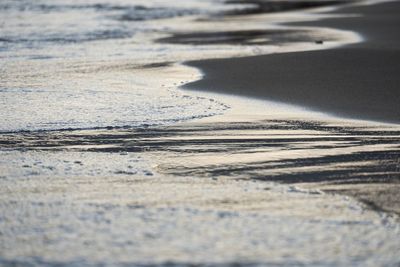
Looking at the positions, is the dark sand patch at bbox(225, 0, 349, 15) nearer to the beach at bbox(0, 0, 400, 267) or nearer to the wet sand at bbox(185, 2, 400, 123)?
the wet sand at bbox(185, 2, 400, 123)

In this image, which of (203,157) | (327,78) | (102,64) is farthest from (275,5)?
(203,157)

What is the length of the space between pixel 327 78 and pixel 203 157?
369cm

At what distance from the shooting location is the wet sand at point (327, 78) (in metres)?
7.52

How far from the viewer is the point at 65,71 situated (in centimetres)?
1035

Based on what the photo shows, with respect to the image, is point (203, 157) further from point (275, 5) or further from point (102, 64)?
point (275, 5)

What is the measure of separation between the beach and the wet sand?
2 cm

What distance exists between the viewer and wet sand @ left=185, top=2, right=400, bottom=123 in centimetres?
752

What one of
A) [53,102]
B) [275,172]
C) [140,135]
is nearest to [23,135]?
[140,135]

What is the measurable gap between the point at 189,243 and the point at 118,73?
20.9 ft

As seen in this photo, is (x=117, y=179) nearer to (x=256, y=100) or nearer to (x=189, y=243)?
(x=189, y=243)

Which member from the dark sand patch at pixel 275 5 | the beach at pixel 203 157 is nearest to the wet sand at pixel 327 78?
the beach at pixel 203 157

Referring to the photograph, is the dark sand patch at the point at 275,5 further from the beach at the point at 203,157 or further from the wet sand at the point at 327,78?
the beach at the point at 203,157

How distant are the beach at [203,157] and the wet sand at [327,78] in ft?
Answer: 0.07

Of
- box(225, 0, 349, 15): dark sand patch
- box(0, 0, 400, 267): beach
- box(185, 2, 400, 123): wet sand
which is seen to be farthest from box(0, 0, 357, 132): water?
box(225, 0, 349, 15): dark sand patch
